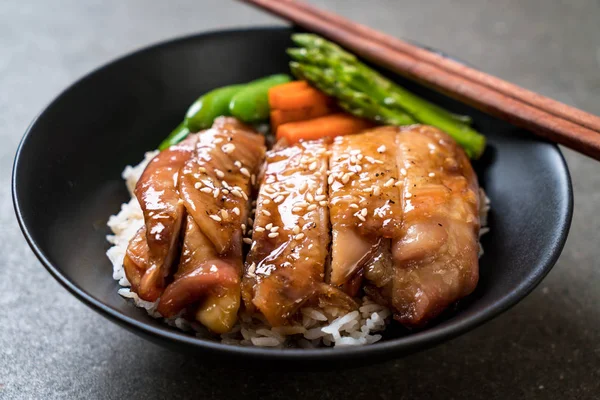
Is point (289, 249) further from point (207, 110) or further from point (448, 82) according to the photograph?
point (448, 82)

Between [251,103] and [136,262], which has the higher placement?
[251,103]

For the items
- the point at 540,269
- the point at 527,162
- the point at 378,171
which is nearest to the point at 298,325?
the point at 378,171

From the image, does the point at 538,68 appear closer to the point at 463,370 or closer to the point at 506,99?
the point at 506,99

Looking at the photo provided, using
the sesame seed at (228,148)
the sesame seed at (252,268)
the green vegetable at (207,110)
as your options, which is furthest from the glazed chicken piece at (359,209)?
the green vegetable at (207,110)

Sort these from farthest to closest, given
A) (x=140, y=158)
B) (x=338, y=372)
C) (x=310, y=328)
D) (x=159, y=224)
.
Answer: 1. (x=140, y=158)
2. (x=338, y=372)
3. (x=310, y=328)
4. (x=159, y=224)

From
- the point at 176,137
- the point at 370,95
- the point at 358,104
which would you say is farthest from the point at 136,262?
the point at 370,95

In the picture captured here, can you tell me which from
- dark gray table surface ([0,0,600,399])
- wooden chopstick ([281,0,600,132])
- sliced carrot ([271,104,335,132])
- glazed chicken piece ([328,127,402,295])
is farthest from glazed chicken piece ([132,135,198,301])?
wooden chopstick ([281,0,600,132])
